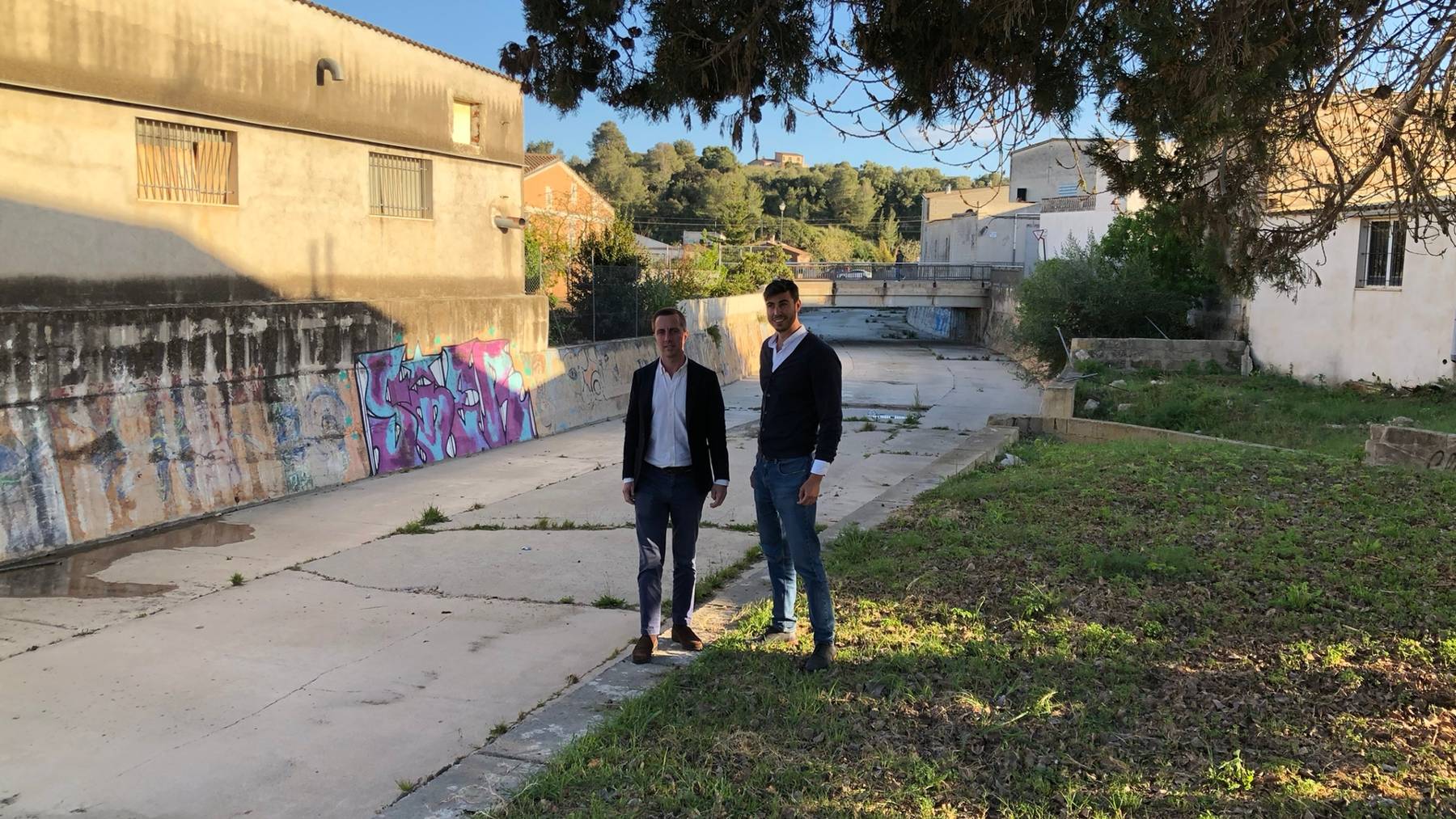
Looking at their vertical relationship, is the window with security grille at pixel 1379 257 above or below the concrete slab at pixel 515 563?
above

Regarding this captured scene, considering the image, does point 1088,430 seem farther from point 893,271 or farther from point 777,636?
point 893,271

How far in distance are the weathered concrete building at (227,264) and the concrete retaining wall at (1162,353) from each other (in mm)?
12142

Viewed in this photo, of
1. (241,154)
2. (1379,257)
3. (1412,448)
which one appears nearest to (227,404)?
(241,154)

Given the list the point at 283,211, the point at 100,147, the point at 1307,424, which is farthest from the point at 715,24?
the point at 1307,424

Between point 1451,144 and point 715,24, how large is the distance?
4.82 meters

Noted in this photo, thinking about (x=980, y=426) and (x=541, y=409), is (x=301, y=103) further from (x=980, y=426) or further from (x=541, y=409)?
(x=980, y=426)

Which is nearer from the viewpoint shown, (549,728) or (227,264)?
(549,728)

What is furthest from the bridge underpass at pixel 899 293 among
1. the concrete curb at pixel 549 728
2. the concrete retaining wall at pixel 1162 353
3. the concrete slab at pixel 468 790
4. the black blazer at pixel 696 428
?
the concrete slab at pixel 468 790

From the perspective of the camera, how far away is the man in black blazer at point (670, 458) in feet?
18.9

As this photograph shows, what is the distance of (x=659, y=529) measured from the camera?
19.1ft

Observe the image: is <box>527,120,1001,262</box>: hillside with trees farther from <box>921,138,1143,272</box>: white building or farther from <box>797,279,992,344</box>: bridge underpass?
<box>797,279,992,344</box>: bridge underpass

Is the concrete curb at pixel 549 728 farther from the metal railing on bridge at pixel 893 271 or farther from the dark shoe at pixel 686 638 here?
the metal railing on bridge at pixel 893 271

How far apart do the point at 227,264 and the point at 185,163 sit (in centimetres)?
124

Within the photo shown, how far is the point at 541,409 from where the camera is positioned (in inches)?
727
